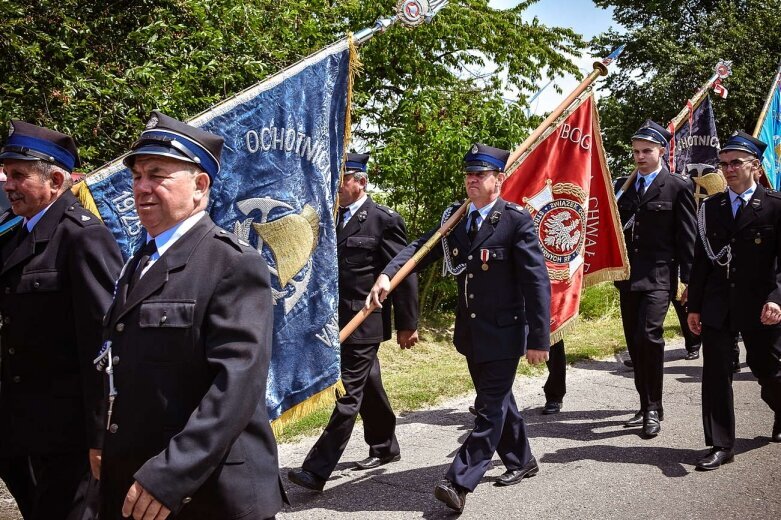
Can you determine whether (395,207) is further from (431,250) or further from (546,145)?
(431,250)

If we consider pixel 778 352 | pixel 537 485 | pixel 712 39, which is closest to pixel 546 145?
pixel 778 352

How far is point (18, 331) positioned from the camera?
3.33 meters

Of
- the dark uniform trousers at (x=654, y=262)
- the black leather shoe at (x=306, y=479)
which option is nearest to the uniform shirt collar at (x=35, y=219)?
the black leather shoe at (x=306, y=479)

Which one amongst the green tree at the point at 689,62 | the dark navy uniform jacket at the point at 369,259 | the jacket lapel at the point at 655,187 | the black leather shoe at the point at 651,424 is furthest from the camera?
the green tree at the point at 689,62

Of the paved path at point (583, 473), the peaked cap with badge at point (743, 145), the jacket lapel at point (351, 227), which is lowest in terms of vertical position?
the paved path at point (583, 473)

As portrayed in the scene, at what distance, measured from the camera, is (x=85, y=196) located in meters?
3.71

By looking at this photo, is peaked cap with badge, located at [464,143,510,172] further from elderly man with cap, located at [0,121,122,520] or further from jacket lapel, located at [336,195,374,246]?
elderly man with cap, located at [0,121,122,520]

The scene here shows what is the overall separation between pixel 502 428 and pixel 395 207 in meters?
6.45

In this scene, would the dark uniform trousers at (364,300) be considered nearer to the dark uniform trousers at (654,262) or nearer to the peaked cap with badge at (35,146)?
the dark uniform trousers at (654,262)

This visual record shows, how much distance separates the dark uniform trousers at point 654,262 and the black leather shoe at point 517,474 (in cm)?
155

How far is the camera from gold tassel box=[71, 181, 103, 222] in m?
3.70

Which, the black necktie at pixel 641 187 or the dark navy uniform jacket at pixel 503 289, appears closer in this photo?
the dark navy uniform jacket at pixel 503 289

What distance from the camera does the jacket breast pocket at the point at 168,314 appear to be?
8.17 ft

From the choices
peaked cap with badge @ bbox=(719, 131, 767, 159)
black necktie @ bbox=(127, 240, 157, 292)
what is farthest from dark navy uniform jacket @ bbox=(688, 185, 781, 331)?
black necktie @ bbox=(127, 240, 157, 292)
